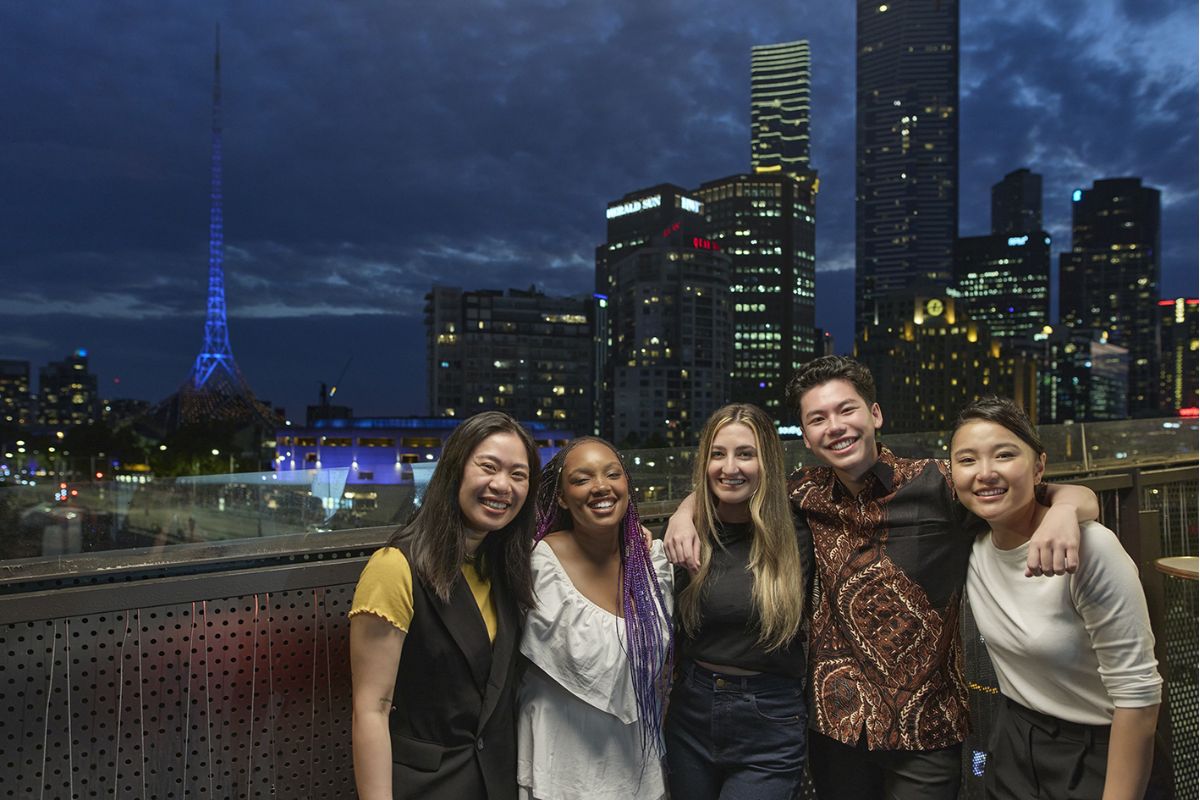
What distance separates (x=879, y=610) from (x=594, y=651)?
816 mm

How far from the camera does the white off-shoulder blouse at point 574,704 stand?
2137 mm

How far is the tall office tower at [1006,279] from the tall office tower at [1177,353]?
887 inches

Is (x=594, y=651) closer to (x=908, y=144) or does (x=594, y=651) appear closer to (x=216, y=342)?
(x=216, y=342)

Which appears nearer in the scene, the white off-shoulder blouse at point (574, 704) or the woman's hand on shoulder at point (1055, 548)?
the woman's hand on shoulder at point (1055, 548)

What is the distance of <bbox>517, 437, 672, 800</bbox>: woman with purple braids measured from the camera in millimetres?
2148

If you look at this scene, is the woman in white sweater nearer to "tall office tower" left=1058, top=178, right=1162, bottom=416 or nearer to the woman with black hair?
the woman with black hair

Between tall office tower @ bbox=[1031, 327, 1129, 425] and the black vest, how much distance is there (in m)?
147

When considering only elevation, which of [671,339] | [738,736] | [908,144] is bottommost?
[738,736]

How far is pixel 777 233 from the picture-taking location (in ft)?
503

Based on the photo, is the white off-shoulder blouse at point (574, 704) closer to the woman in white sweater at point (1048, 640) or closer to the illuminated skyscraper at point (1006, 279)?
the woman in white sweater at point (1048, 640)

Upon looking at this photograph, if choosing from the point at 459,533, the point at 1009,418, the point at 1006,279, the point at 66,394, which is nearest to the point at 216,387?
the point at 66,394

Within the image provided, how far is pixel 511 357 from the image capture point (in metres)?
122

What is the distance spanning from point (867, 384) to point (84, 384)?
712 ft

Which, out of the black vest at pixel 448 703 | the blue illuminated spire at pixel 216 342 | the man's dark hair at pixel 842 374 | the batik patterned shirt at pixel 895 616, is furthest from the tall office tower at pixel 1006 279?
the black vest at pixel 448 703
